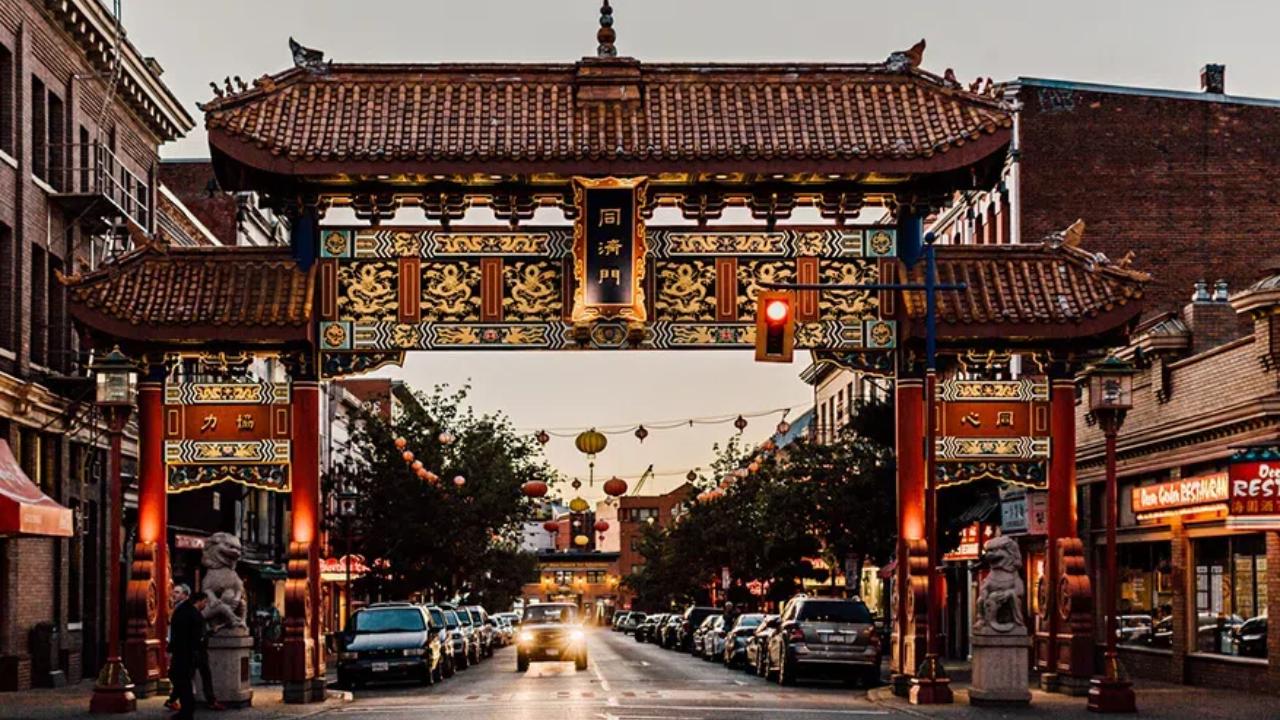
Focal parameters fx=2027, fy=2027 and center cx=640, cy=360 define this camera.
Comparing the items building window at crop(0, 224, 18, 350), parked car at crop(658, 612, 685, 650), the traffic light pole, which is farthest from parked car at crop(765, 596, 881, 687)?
parked car at crop(658, 612, 685, 650)

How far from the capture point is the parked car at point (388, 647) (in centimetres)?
3941

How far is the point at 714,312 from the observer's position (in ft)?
108

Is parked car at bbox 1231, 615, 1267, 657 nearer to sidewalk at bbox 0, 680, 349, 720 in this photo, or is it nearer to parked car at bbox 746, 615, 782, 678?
parked car at bbox 746, 615, 782, 678

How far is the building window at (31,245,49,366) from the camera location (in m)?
39.2

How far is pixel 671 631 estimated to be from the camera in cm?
8138

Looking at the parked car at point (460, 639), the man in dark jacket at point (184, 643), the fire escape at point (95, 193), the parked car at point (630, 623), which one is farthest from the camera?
the parked car at point (630, 623)

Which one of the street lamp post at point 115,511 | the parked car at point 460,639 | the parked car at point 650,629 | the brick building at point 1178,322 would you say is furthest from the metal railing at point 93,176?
the parked car at point 650,629

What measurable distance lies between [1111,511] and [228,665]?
1325 cm

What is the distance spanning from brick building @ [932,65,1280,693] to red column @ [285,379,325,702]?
12962mm

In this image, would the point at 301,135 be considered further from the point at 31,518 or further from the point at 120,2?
the point at 120,2

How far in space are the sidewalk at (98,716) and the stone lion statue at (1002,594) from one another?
998 centimetres

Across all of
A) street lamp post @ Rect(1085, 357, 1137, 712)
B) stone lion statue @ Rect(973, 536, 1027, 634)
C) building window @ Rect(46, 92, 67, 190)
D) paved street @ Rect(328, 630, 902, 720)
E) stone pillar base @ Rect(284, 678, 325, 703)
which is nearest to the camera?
paved street @ Rect(328, 630, 902, 720)

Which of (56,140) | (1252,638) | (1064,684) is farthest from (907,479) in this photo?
(56,140)

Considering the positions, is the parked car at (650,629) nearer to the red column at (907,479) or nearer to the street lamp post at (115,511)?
the red column at (907,479)
